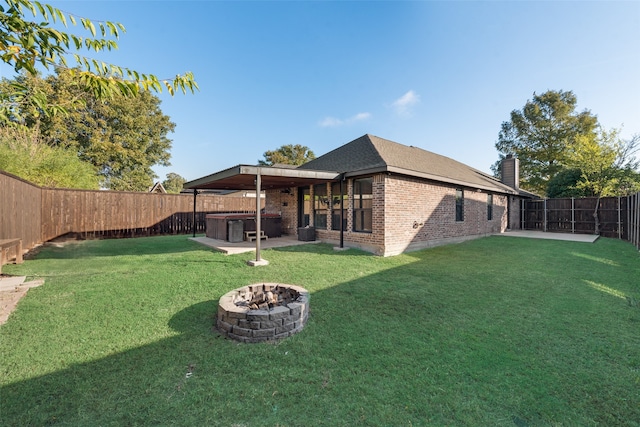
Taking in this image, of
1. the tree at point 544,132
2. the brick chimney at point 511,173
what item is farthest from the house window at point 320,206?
the tree at point 544,132

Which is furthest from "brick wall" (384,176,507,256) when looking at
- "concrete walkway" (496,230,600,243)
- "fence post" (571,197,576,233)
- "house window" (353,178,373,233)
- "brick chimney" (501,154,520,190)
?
"fence post" (571,197,576,233)

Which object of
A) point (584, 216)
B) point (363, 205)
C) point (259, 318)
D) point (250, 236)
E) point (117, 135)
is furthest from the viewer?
point (117, 135)

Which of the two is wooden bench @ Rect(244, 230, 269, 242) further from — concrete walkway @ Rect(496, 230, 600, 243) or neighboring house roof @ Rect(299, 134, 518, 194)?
concrete walkway @ Rect(496, 230, 600, 243)

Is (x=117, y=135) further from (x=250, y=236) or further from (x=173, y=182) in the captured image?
(x=173, y=182)

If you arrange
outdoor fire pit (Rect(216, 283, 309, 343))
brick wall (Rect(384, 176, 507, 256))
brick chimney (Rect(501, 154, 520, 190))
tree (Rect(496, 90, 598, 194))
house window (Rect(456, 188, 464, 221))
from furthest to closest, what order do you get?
tree (Rect(496, 90, 598, 194)) < brick chimney (Rect(501, 154, 520, 190)) < house window (Rect(456, 188, 464, 221)) < brick wall (Rect(384, 176, 507, 256)) < outdoor fire pit (Rect(216, 283, 309, 343))

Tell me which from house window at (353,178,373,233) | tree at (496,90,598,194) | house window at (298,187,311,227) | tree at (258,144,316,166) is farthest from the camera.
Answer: tree at (258,144,316,166)

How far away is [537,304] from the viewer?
13.3ft

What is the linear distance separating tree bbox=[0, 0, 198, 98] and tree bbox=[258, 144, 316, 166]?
35.9 metres

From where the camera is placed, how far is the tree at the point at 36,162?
400 inches

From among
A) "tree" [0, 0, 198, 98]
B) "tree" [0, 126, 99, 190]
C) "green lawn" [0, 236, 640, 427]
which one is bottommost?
"green lawn" [0, 236, 640, 427]

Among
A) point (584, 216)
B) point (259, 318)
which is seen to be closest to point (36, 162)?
point (259, 318)

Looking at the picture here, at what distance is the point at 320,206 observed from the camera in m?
9.69

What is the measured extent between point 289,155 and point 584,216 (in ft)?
105

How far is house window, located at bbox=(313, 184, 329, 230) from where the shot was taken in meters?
9.48
